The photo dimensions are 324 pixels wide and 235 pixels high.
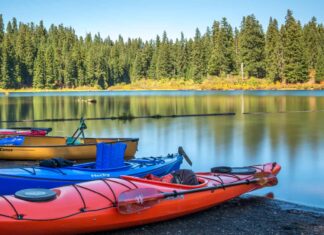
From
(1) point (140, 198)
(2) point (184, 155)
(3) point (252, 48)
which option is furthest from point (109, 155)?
(3) point (252, 48)

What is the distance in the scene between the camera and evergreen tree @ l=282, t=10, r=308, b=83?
83.4m

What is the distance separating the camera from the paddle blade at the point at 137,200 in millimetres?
7645

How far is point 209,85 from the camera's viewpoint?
320 feet

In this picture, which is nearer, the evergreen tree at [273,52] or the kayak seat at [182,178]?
the kayak seat at [182,178]

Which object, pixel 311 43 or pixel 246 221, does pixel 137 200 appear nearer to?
pixel 246 221

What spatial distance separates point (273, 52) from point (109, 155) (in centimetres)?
8153

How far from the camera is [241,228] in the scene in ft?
27.2

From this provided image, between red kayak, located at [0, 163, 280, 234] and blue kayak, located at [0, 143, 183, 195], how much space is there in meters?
1.63

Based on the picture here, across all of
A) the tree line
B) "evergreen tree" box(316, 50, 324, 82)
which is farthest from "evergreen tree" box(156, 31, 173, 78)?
"evergreen tree" box(316, 50, 324, 82)

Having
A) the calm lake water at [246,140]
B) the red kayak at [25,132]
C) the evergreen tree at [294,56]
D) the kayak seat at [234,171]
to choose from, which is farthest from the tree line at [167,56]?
the kayak seat at [234,171]

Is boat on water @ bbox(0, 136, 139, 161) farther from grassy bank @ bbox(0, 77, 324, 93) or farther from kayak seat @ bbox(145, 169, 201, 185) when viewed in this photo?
grassy bank @ bbox(0, 77, 324, 93)

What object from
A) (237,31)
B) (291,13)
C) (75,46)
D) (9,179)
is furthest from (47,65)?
(9,179)

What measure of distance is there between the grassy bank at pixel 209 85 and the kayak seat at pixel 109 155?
7795 centimetres

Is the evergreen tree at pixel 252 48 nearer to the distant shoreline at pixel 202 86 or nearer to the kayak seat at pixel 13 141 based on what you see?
the distant shoreline at pixel 202 86
